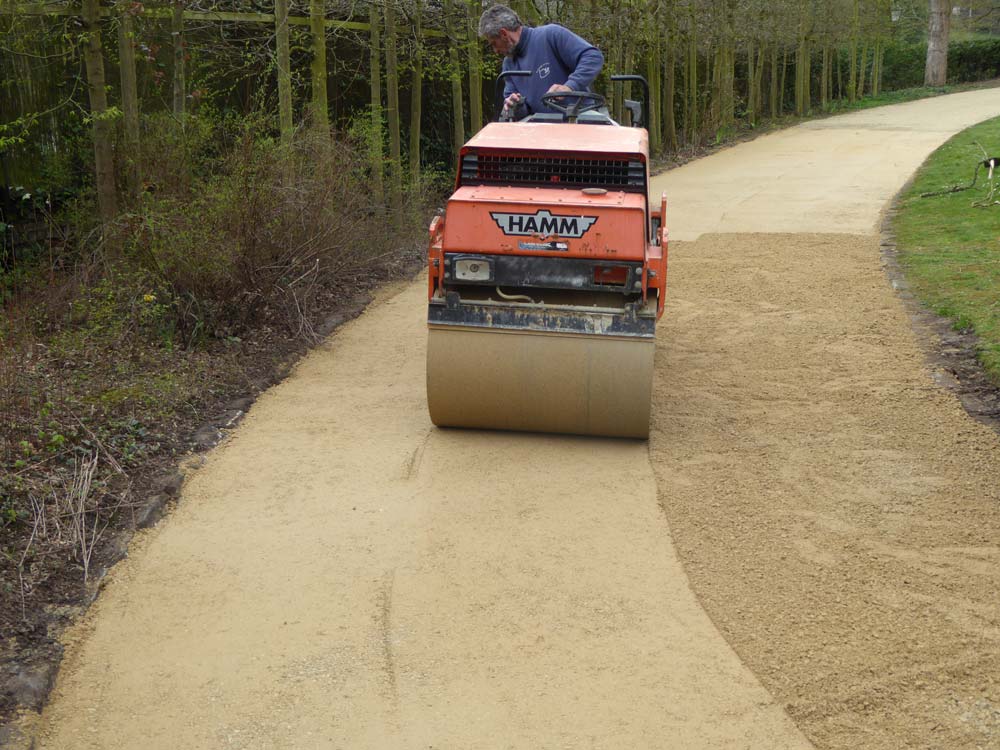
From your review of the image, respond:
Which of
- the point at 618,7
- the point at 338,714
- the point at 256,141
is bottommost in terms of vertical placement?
the point at 338,714

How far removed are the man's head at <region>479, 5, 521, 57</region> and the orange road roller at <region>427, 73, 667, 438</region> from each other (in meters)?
1.30

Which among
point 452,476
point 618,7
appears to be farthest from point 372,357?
point 618,7

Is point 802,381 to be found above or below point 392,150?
below

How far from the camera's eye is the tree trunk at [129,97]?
1031 cm

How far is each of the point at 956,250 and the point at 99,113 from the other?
30.5ft

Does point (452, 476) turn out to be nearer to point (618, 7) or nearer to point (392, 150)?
point (392, 150)

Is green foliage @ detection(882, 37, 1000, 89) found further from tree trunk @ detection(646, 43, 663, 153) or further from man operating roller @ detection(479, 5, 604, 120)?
man operating roller @ detection(479, 5, 604, 120)

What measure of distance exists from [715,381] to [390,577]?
4008 millimetres

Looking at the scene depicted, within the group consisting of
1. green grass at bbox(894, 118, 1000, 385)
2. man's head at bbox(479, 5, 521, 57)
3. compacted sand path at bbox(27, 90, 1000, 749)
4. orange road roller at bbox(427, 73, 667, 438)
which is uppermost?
man's head at bbox(479, 5, 521, 57)

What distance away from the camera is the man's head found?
8.28 metres

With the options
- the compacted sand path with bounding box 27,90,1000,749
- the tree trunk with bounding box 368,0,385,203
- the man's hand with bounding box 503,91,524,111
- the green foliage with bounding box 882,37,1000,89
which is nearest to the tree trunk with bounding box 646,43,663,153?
the tree trunk with bounding box 368,0,385,203

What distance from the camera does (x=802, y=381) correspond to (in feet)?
28.8

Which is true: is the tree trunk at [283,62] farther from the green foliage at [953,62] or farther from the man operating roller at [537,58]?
the green foliage at [953,62]

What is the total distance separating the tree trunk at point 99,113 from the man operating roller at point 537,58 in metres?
3.38
